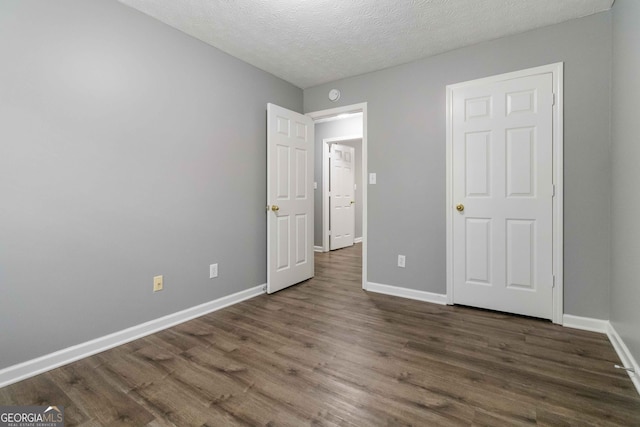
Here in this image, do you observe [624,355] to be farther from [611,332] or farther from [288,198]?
[288,198]

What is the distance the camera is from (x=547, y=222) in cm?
247

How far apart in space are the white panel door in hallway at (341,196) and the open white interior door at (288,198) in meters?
2.18

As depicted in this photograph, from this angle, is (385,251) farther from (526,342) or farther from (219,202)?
(219,202)

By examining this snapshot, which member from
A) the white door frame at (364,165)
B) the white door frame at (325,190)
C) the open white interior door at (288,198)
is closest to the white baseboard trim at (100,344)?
the open white interior door at (288,198)

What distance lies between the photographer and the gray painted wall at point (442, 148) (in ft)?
7.52

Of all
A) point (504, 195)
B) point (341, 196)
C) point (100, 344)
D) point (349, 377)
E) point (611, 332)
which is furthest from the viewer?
point (341, 196)

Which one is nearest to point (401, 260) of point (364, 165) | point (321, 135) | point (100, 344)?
point (364, 165)

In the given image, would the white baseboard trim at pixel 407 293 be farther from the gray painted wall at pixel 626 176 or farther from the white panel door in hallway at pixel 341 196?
the white panel door in hallway at pixel 341 196

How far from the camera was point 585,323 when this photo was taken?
2.34m

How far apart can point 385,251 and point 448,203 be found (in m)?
0.85

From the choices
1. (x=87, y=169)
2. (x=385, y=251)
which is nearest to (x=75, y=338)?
(x=87, y=169)

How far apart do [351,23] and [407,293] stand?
260 centimetres

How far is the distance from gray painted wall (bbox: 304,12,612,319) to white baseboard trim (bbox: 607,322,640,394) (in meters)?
0.19

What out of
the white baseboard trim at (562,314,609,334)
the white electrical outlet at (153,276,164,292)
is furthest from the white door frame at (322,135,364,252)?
the white baseboard trim at (562,314,609,334)
